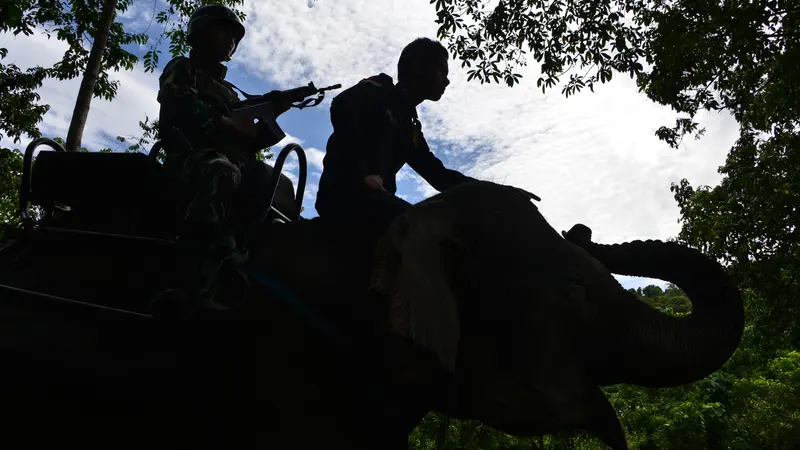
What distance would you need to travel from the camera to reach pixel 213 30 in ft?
10.1

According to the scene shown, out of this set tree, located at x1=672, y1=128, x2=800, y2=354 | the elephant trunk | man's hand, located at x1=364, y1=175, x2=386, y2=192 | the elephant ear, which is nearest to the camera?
the elephant ear

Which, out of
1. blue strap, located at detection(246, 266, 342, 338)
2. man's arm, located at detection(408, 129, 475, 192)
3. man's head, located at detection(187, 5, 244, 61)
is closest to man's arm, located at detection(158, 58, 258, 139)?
man's head, located at detection(187, 5, 244, 61)

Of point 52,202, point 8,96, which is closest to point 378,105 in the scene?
point 52,202

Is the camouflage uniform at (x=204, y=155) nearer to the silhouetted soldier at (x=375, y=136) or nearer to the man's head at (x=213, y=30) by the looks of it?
the man's head at (x=213, y=30)

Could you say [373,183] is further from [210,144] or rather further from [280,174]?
[210,144]

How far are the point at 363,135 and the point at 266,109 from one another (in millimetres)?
904

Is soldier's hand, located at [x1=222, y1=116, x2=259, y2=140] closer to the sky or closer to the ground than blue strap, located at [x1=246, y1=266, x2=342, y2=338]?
closer to the sky

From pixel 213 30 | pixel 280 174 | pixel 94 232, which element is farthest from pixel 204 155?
pixel 213 30

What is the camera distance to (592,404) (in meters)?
2.00

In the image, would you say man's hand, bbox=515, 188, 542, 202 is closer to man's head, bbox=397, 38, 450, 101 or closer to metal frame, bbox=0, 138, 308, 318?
man's head, bbox=397, 38, 450, 101

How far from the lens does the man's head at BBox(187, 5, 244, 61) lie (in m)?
3.06

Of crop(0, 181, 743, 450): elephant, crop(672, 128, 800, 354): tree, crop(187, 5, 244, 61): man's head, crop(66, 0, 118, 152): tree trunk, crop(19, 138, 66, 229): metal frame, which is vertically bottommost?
crop(0, 181, 743, 450): elephant

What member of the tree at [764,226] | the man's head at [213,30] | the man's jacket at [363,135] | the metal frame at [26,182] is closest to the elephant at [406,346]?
the man's jacket at [363,135]

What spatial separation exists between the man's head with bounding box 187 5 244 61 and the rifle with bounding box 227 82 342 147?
0.31 metres
